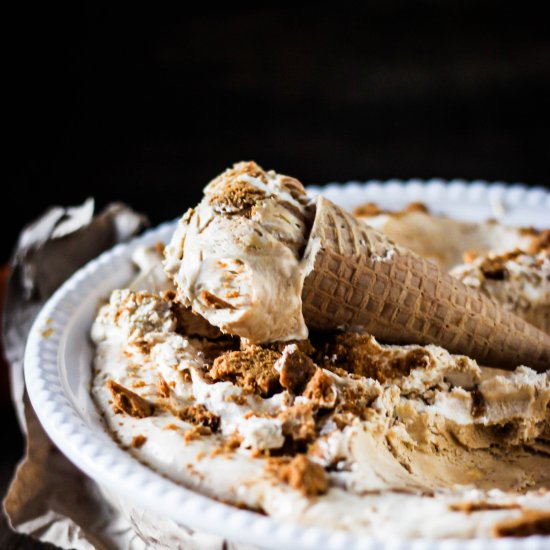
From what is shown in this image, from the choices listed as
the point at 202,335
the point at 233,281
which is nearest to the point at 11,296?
the point at 202,335

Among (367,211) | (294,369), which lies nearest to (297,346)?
(294,369)

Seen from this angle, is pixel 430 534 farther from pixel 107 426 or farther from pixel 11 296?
pixel 11 296

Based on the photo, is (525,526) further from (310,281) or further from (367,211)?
(367,211)

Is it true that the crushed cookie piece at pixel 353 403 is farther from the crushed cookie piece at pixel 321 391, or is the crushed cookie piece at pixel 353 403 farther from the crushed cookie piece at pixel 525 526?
the crushed cookie piece at pixel 525 526

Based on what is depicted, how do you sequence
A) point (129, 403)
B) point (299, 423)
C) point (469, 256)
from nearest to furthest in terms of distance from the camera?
point (299, 423) → point (129, 403) → point (469, 256)

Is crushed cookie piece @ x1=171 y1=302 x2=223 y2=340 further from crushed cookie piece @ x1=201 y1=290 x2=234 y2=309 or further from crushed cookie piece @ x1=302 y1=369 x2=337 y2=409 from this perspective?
crushed cookie piece @ x1=302 y1=369 x2=337 y2=409

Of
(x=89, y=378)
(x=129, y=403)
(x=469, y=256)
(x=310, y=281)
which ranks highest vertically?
(x=310, y=281)
